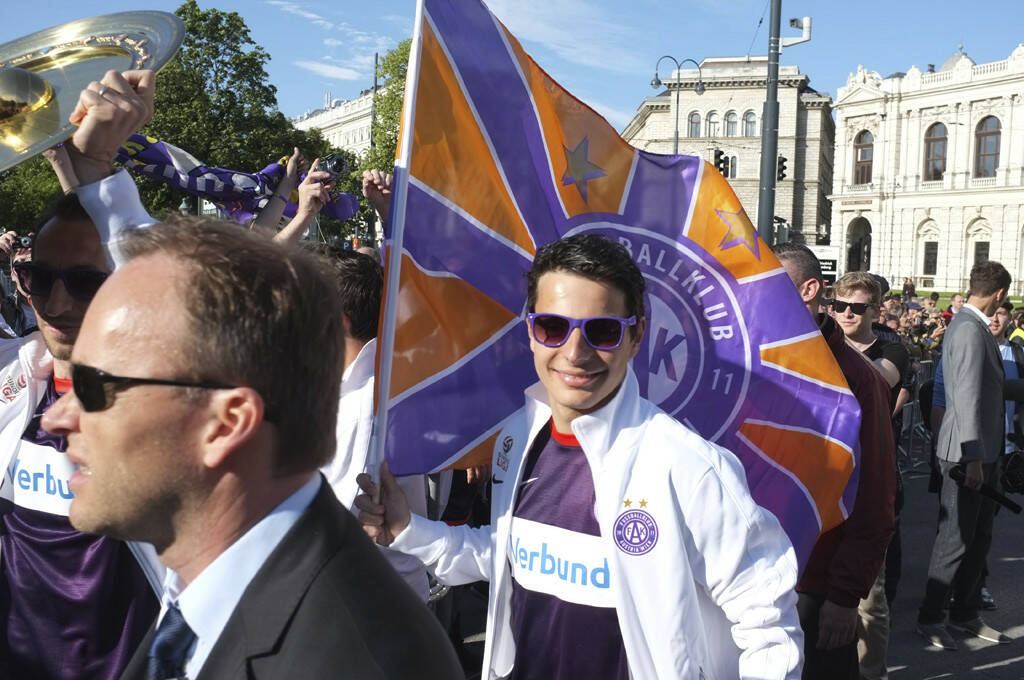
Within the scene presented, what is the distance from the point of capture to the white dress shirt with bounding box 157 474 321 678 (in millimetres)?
1154

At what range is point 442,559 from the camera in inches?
91.9

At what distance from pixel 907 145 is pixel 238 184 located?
64.9 meters

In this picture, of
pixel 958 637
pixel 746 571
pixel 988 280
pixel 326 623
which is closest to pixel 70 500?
pixel 326 623

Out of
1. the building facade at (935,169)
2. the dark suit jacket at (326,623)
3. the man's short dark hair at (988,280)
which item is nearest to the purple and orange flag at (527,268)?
the dark suit jacket at (326,623)

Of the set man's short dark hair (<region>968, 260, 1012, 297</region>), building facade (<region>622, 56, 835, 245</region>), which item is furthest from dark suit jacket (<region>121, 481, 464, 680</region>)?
building facade (<region>622, 56, 835, 245</region>)

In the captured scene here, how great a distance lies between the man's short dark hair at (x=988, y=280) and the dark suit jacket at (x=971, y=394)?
0.19m

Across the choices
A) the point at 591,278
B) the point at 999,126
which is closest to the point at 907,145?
the point at 999,126

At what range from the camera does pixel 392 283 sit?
240 centimetres

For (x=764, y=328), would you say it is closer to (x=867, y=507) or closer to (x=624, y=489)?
(x=867, y=507)

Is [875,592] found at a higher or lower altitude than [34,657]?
lower

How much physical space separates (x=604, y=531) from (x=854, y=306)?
3396 millimetres

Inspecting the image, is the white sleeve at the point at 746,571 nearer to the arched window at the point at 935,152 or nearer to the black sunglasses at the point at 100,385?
the black sunglasses at the point at 100,385

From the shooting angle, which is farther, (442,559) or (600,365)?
(442,559)

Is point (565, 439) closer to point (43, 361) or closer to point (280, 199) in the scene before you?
point (43, 361)
